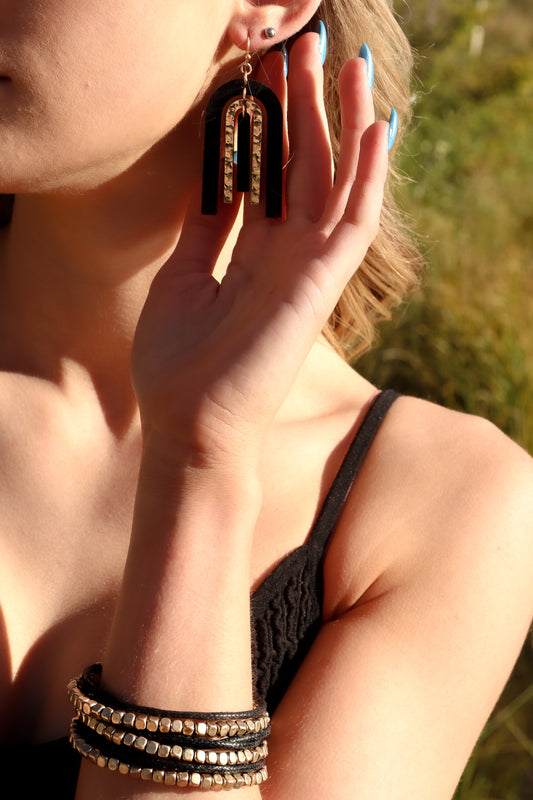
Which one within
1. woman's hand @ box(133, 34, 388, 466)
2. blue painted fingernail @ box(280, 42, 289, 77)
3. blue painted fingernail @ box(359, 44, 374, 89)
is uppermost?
blue painted fingernail @ box(359, 44, 374, 89)

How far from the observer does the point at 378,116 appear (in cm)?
206

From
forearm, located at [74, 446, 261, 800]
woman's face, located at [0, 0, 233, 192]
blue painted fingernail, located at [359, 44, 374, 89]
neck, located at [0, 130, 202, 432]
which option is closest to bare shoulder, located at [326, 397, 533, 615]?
forearm, located at [74, 446, 261, 800]

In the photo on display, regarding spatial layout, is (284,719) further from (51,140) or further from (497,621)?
(51,140)

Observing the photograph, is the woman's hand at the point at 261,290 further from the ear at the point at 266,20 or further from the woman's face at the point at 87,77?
the woman's face at the point at 87,77

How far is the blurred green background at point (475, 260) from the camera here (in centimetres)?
365

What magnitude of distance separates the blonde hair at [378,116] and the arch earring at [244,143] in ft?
0.93

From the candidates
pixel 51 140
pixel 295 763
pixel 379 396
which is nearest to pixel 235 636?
pixel 295 763

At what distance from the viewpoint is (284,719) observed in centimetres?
166

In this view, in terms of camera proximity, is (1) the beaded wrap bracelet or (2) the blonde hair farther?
(2) the blonde hair

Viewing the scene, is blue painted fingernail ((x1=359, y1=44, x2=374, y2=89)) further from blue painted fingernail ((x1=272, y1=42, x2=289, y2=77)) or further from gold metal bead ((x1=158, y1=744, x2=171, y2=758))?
gold metal bead ((x1=158, y1=744, x2=171, y2=758))

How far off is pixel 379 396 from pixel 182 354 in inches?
24.3

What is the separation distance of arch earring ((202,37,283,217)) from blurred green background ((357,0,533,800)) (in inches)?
22.7

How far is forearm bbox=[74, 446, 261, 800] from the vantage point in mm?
1485

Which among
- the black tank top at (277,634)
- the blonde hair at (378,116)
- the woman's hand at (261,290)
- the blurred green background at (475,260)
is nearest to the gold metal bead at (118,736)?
the black tank top at (277,634)
